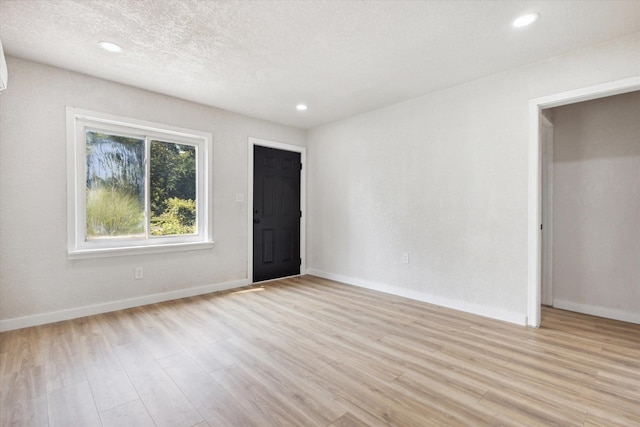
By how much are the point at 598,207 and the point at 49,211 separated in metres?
5.67

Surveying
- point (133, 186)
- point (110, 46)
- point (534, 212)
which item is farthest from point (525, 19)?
point (133, 186)

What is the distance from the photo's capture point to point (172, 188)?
3959 mm

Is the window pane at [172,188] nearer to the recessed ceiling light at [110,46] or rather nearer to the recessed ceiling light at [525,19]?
the recessed ceiling light at [110,46]

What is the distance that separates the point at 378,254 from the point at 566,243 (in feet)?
7.08

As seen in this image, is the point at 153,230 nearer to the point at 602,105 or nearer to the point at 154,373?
the point at 154,373

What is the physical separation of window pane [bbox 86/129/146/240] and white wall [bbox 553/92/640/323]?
16.2 ft

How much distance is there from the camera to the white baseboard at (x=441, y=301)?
120 inches

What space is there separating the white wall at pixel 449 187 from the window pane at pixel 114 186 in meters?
2.68

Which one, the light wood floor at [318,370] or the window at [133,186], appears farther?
the window at [133,186]

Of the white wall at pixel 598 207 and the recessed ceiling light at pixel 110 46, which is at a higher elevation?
the recessed ceiling light at pixel 110 46

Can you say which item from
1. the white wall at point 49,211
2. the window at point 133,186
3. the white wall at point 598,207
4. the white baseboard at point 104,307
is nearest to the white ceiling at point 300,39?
the white wall at point 49,211

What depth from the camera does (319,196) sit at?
5.16 meters

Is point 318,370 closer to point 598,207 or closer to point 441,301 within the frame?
point 441,301

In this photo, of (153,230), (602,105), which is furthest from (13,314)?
(602,105)
